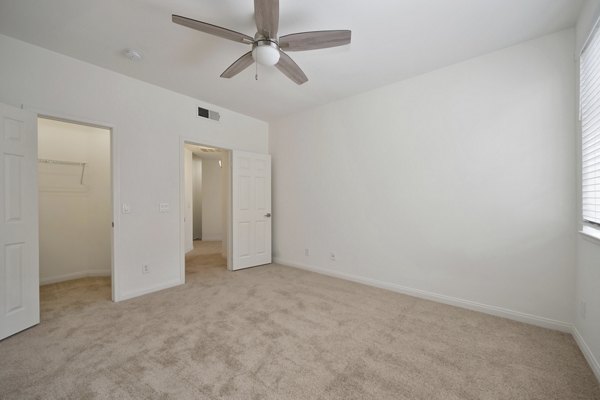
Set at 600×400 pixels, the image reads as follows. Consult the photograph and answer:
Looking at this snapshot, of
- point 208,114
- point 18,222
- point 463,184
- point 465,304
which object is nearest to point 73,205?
point 18,222

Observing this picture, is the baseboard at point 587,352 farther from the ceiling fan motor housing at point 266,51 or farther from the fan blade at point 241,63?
the fan blade at point 241,63

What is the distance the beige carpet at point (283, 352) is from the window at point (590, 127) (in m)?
1.20

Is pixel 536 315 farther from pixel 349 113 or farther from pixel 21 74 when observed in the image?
pixel 21 74

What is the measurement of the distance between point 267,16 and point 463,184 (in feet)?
8.50

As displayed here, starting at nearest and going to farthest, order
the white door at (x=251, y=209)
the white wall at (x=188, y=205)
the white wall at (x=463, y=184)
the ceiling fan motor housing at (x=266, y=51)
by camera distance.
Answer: the ceiling fan motor housing at (x=266, y=51)
the white wall at (x=463, y=184)
the white door at (x=251, y=209)
the white wall at (x=188, y=205)

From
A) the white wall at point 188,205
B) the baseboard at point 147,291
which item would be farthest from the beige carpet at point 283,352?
the white wall at point 188,205

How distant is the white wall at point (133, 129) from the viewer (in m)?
2.42

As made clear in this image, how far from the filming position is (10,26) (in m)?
2.15

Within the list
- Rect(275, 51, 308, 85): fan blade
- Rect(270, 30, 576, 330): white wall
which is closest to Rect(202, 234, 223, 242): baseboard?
Rect(270, 30, 576, 330): white wall

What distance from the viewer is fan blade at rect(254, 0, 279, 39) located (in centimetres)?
156

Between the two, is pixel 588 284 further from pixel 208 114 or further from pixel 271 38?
pixel 208 114

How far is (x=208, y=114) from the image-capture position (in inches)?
151

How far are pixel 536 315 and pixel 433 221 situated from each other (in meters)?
1.25

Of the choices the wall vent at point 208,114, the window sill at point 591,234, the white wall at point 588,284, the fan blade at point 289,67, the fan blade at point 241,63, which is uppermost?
the wall vent at point 208,114
